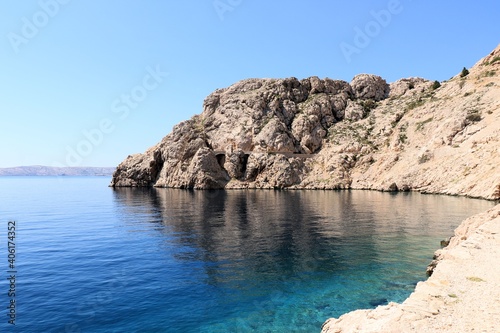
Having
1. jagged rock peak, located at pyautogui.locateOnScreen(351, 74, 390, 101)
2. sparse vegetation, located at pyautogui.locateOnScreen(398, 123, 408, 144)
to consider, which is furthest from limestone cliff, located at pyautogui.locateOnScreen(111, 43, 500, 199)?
jagged rock peak, located at pyautogui.locateOnScreen(351, 74, 390, 101)

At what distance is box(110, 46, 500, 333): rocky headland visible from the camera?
3396 inches

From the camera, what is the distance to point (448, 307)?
1206cm

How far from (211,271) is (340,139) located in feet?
358

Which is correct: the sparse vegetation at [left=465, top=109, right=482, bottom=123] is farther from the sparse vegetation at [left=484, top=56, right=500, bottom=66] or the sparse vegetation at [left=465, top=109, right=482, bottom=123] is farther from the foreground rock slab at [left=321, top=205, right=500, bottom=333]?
the foreground rock slab at [left=321, top=205, right=500, bottom=333]

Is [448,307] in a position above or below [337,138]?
below

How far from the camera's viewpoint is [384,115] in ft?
428

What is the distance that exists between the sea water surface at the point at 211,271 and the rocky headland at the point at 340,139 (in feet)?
146

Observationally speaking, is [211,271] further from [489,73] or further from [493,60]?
[493,60]

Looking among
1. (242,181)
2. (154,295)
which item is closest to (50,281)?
(154,295)

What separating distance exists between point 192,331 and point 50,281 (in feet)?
42.6

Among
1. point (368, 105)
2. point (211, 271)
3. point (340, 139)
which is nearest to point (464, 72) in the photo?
point (368, 105)

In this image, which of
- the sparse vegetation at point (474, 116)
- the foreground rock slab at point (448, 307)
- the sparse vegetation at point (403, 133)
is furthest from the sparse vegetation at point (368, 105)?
the foreground rock slab at point (448, 307)

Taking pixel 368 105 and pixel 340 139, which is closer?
pixel 340 139

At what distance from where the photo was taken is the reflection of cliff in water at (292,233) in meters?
26.7
